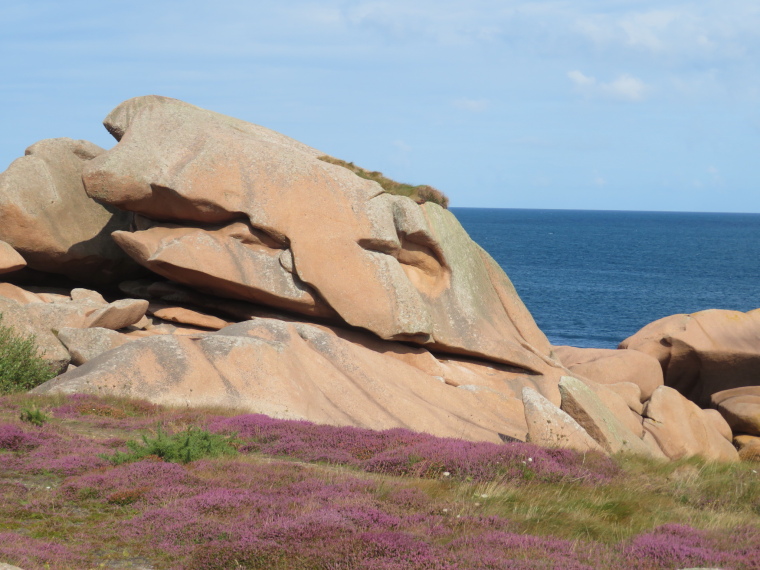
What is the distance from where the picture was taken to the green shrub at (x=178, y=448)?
42.6 ft

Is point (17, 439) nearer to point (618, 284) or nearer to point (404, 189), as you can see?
point (404, 189)

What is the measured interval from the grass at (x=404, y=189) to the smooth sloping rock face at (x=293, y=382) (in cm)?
744

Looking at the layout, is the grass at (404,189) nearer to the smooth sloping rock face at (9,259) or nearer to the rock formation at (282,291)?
the rock formation at (282,291)

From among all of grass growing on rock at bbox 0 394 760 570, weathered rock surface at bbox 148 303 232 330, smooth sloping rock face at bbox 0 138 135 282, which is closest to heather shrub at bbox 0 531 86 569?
grass growing on rock at bbox 0 394 760 570

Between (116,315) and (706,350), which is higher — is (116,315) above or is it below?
above

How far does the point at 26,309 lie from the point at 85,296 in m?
3.36

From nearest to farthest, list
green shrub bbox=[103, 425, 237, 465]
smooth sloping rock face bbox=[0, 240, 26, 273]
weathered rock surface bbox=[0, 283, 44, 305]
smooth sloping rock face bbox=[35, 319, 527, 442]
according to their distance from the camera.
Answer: green shrub bbox=[103, 425, 237, 465], smooth sloping rock face bbox=[35, 319, 527, 442], smooth sloping rock face bbox=[0, 240, 26, 273], weathered rock surface bbox=[0, 283, 44, 305]

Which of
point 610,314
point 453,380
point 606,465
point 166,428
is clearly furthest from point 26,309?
point 610,314

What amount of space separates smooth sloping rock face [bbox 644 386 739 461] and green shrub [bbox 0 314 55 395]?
1891 centimetres

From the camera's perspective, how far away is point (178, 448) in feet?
43.1

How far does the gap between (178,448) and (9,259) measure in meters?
17.1

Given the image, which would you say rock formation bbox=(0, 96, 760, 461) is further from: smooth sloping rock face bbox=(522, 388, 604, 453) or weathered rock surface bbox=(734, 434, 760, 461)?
smooth sloping rock face bbox=(522, 388, 604, 453)

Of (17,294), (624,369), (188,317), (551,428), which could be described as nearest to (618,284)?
(624,369)

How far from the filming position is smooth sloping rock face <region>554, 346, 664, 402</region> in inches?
1399
